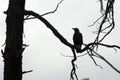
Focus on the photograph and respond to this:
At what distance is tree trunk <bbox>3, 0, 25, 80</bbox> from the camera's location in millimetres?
4500

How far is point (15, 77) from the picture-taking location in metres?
4.46

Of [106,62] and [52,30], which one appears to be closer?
[106,62]

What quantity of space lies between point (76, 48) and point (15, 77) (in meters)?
1.19

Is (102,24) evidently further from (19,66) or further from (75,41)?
(75,41)

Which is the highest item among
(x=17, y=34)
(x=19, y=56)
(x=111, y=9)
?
(x=111, y=9)

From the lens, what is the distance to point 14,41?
4.68 metres

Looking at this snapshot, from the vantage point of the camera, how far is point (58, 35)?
5.20m

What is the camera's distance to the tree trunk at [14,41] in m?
4.50

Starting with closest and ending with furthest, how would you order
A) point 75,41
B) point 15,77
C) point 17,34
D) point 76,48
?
1. point 15,77
2. point 17,34
3. point 76,48
4. point 75,41

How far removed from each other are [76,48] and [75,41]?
635cm

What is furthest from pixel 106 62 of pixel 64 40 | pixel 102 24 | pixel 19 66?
pixel 19 66

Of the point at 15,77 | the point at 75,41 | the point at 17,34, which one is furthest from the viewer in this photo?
the point at 75,41

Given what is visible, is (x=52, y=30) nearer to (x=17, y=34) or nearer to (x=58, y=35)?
(x=58, y=35)

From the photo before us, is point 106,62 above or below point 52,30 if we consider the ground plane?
below
